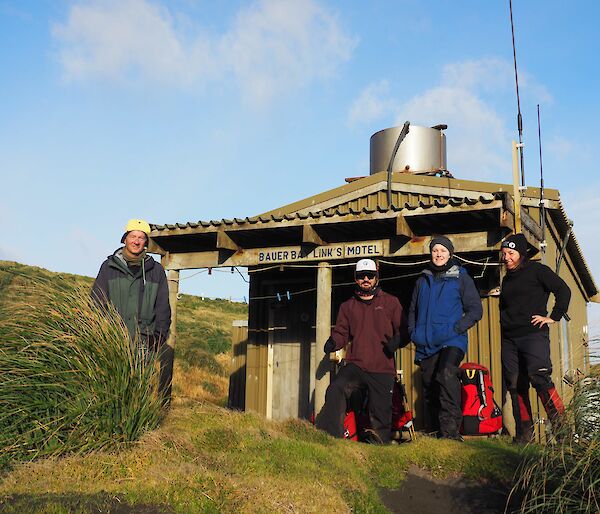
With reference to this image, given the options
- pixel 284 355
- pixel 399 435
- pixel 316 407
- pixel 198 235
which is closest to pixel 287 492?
pixel 399 435

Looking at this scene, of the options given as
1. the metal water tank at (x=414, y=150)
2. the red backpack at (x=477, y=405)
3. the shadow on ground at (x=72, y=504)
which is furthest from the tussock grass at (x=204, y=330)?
the shadow on ground at (x=72, y=504)

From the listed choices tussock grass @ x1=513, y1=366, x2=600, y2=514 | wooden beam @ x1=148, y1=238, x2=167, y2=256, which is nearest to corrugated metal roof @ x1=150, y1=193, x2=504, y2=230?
wooden beam @ x1=148, y1=238, x2=167, y2=256

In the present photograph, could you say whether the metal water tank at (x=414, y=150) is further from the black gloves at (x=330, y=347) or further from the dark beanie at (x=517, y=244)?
the dark beanie at (x=517, y=244)

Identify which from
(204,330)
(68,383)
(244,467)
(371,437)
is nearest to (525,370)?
(371,437)

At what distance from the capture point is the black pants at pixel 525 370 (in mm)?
6820

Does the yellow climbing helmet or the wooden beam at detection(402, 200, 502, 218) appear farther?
the wooden beam at detection(402, 200, 502, 218)

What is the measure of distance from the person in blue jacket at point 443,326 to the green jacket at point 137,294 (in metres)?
2.49

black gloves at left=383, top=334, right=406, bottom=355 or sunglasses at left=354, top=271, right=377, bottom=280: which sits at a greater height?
sunglasses at left=354, top=271, right=377, bottom=280

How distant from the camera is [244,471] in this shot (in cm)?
506

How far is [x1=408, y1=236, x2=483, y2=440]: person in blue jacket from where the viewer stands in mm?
6980

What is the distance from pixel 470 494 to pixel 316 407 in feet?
14.7

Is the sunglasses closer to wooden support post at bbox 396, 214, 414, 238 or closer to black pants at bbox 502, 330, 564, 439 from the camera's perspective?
black pants at bbox 502, 330, 564, 439

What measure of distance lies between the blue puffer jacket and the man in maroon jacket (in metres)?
0.42

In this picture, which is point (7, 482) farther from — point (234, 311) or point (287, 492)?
point (234, 311)
